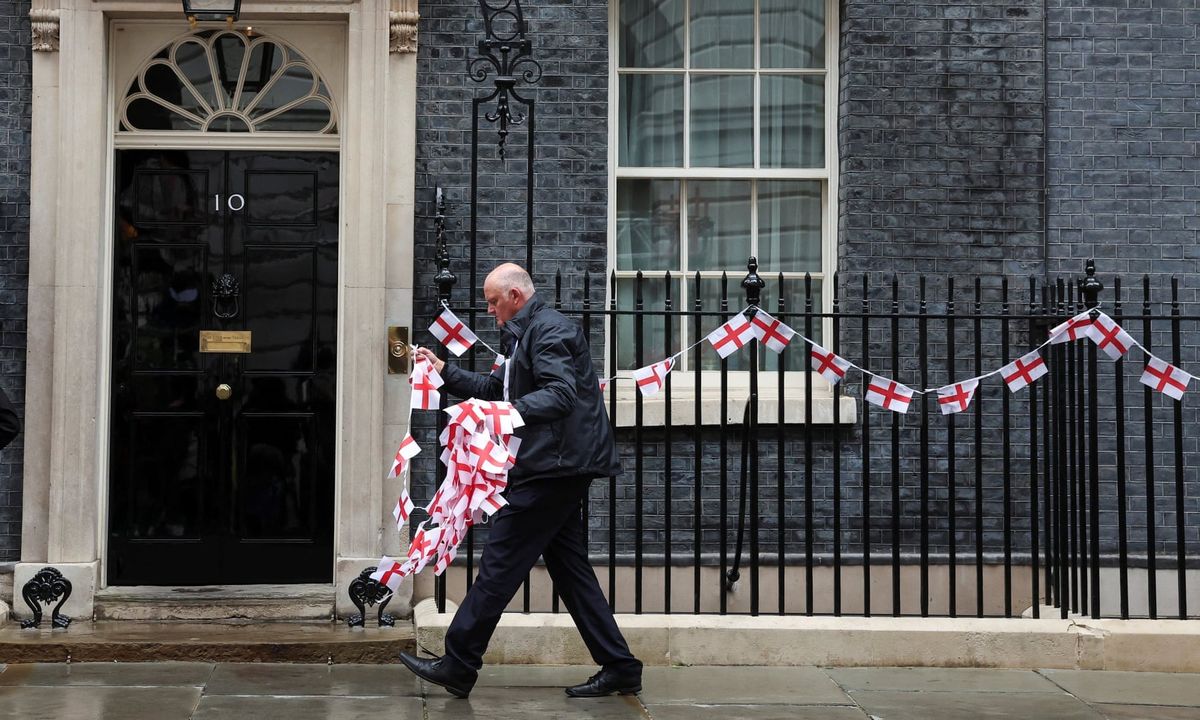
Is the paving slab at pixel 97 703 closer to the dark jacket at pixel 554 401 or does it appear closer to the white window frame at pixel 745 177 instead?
the dark jacket at pixel 554 401

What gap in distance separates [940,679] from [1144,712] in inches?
37.3

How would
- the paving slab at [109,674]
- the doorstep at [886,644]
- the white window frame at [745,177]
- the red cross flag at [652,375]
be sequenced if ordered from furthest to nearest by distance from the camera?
the white window frame at [745,177] < the red cross flag at [652,375] < the doorstep at [886,644] < the paving slab at [109,674]

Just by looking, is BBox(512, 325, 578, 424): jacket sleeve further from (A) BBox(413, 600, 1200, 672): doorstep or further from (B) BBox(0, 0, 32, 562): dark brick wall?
(B) BBox(0, 0, 32, 562): dark brick wall

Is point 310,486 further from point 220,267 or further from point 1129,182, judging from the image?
point 1129,182

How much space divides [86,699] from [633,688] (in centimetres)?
240

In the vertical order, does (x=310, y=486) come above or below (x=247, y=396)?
below

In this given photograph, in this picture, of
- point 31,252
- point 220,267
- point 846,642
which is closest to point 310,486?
point 220,267

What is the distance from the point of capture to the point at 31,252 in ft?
25.1

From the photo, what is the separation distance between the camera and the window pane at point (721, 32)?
8.41m

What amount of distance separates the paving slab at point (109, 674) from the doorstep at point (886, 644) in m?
1.11

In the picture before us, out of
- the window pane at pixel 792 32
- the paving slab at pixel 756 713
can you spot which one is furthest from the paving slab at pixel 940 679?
the window pane at pixel 792 32

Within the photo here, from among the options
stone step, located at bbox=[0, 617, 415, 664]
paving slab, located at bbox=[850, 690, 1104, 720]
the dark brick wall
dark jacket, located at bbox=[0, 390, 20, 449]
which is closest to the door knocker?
the dark brick wall

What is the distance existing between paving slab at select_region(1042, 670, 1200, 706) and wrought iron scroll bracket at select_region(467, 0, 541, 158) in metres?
4.04

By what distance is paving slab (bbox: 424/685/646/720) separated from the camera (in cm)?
595
